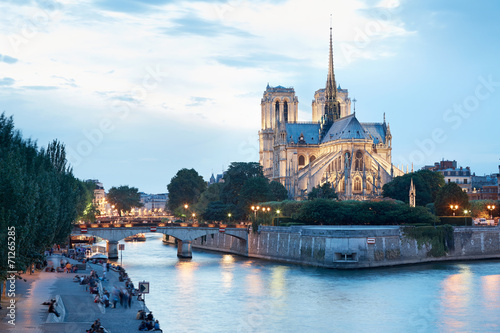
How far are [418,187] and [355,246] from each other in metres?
39.6

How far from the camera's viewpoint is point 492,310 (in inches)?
1660

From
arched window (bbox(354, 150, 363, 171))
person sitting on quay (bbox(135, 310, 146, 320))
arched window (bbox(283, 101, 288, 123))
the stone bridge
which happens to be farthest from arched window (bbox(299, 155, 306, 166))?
person sitting on quay (bbox(135, 310, 146, 320))

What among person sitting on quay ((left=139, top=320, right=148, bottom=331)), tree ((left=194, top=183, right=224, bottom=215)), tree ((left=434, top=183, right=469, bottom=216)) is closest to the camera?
person sitting on quay ((left=139, top=320, right=148, bottom=331))

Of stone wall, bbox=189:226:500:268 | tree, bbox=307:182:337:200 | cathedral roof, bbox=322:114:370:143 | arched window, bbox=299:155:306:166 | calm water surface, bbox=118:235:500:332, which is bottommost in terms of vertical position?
calm water surface, bbox=118:235:500:332

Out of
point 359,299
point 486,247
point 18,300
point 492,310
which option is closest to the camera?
point 18,300

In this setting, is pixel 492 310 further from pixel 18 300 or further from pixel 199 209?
pixel 199 209

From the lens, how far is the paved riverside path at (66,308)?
29391 mm

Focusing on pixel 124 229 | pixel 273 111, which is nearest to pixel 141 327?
pixel 124 229

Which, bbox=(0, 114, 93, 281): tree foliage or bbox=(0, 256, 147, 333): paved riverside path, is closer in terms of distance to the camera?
bbox=(0, 114, 93, 281): tree foliage

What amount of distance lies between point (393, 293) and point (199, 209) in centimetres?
6677

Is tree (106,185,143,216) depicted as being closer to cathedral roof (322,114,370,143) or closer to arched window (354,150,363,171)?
cathedral roof (322,114,370,143)

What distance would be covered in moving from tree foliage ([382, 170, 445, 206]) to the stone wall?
23.3m

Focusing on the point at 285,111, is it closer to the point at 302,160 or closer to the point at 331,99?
the point at 331,99

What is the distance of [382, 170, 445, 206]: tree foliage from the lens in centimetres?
9831
